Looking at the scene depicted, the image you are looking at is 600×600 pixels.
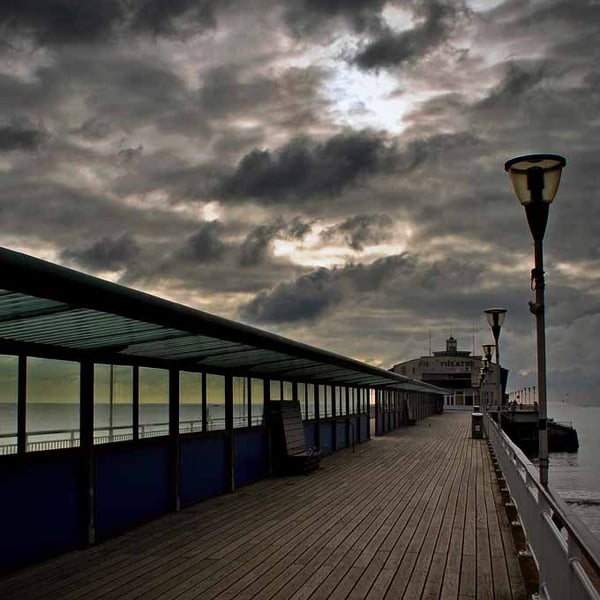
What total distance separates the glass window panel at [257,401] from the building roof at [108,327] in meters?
2.47

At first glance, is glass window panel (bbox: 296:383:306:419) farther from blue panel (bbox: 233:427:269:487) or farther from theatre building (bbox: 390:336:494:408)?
theatre building (bbox: 390:336:494:408)

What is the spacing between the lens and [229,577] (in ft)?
23.5

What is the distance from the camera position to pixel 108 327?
696cm

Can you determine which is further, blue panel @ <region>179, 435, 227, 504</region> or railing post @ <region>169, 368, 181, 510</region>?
blue panel @ <region>179, 435, 227, 504</region>

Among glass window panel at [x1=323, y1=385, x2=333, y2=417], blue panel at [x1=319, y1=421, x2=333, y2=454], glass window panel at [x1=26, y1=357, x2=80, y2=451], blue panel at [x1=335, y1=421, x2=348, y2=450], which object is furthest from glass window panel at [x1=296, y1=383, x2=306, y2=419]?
glass window panel at [x1=26, y1=357, x2=80, y2=451]

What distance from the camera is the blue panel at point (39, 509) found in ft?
23.5

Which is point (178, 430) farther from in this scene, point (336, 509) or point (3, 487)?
point (3, 487)

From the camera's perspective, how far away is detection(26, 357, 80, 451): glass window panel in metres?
7.69

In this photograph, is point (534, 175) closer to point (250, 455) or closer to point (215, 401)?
point (215, 401)

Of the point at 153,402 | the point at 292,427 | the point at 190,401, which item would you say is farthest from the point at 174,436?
the point at 292,427

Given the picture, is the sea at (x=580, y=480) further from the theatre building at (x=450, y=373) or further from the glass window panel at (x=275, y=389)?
the theatre building at (x=450, y=373)

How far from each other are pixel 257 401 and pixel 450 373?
8512cm

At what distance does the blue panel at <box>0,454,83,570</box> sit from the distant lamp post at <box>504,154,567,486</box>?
5.05 metres

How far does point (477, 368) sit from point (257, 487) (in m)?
87.8
